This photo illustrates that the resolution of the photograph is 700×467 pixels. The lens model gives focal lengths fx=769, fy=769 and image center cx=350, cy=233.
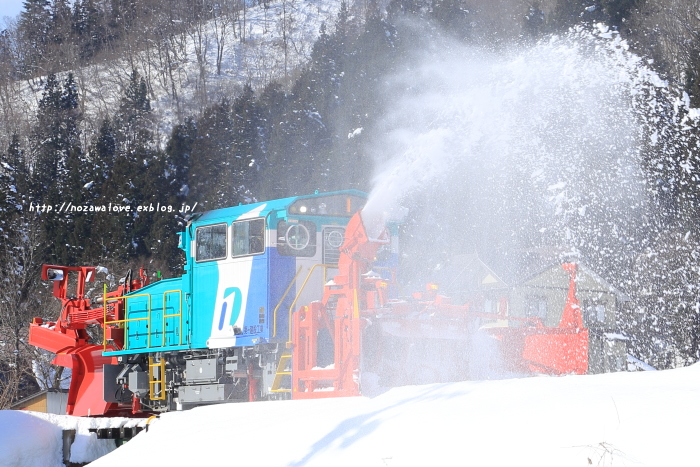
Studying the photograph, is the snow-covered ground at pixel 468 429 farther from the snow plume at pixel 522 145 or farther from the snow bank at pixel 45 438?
the snow plume at pixel 522 145

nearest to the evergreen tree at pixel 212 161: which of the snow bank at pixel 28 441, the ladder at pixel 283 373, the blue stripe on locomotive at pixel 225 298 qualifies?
the blue stripe on locomotive at pixel 225 298

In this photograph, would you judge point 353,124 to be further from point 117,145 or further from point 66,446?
point 66,446

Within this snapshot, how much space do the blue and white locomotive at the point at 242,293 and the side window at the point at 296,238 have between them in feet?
0.05

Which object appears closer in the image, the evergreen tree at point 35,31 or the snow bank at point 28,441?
the snow bank at point 28,441

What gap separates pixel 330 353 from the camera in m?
11.2

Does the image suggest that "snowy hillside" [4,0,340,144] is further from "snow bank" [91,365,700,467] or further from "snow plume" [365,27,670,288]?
"snow bank" [91,365,700,467]

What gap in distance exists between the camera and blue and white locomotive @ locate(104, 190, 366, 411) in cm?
1187

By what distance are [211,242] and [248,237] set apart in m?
0.98

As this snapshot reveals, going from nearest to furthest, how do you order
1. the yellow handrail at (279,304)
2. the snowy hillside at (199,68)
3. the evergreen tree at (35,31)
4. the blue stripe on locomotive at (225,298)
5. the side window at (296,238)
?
1. the yellow handrail at (279,304)
2. the blue stripe on locomotive at (225,298)
3. the side window at (296,238)
4. the snowy hillside at (199,68)
5. the evergreen tree at (35,31)

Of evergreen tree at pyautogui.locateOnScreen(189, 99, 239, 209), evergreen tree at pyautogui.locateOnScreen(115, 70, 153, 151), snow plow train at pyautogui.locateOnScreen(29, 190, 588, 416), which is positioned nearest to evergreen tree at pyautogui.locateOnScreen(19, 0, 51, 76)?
evergreen tree at pyautogui.locateOnScreen(115, 70, 153, 151)

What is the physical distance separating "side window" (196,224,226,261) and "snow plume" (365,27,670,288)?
104 inches

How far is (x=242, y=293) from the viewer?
12.2 metres

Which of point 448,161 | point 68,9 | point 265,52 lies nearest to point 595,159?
point 448,161

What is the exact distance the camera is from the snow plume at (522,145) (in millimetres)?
16781
